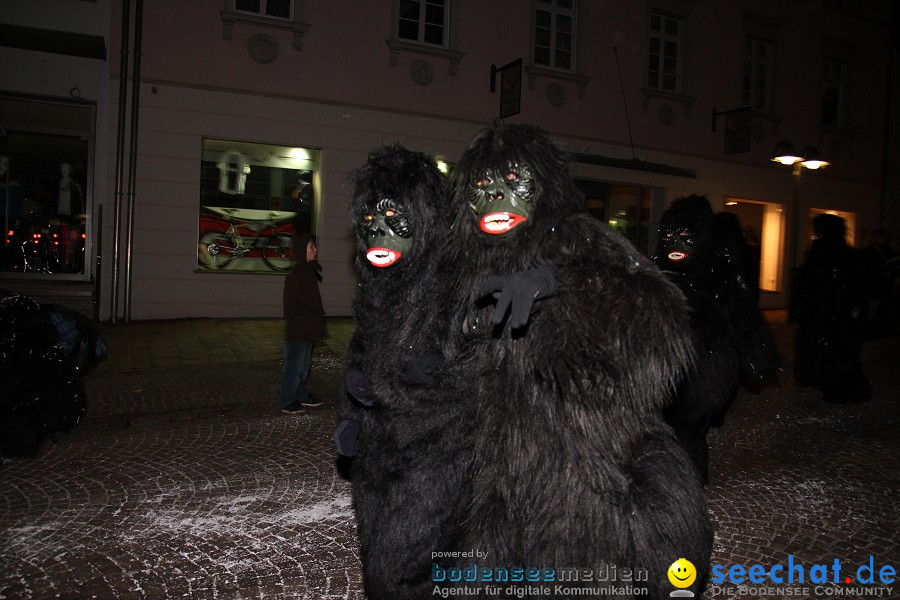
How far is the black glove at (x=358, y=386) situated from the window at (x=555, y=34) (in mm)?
13253

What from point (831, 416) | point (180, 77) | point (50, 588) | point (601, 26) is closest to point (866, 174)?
point (601, 26)

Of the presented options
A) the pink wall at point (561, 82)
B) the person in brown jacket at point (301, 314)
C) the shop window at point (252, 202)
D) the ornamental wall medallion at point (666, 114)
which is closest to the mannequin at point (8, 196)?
the pink wall at point (561, 82)

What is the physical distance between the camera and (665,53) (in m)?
16.2

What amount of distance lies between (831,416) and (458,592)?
6.43 m

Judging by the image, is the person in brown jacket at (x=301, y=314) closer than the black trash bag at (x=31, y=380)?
No

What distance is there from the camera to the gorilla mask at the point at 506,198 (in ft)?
7.49

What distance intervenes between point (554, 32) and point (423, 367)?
13919 mm

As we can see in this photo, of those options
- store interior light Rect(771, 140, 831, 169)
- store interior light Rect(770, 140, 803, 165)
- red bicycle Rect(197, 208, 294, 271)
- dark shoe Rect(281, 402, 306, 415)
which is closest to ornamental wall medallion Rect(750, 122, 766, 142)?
store interior light Rect(771, 140, 831, 169)

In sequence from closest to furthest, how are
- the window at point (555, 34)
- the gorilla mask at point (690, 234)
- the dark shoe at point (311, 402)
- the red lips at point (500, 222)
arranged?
1. the red lips at point (500, 222)
2. the gorilla mask at point (690, 234)
3. the dark shoe at point (311, 402)
4. the window at point (555, 34)

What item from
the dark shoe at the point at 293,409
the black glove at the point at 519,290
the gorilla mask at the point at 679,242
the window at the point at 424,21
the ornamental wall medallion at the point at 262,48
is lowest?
the dark shoe at the point at 293,409

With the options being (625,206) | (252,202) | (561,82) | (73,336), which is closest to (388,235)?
(73,336)

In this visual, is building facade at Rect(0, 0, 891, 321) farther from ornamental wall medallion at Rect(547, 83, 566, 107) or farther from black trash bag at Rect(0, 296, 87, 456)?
black trash bag at Rect(0, 296, 87, 456)

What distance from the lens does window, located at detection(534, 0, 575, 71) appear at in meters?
14.6

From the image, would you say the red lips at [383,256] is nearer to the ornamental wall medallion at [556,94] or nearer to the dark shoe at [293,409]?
the dark shoe at [293,409]
